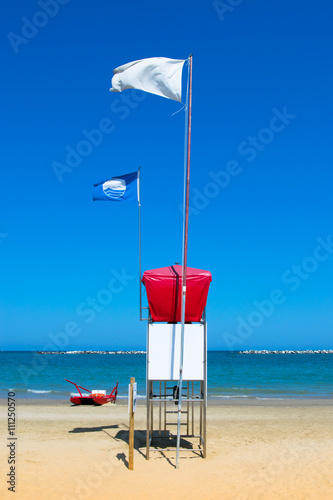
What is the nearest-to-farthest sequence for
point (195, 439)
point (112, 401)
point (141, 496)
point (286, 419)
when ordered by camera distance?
point (141, 496) < point (195, 439) < point (286, 419) < point (112, 401)

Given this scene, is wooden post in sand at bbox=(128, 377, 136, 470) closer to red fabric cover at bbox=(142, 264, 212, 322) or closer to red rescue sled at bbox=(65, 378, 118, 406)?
red fabric cover at bbox=(142, 264, 212, 322)

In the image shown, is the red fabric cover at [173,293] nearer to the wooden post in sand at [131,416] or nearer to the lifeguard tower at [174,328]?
the lifeguard tower at [174,328]

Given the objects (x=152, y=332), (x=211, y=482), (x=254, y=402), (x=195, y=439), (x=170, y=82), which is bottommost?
(x=254, y=402)

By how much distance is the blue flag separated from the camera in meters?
11.3

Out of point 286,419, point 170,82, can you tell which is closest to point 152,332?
point 170,82

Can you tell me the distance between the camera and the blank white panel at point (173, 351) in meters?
9.66

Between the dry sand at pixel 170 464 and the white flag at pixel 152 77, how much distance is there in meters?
7.27

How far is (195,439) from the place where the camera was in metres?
12.1

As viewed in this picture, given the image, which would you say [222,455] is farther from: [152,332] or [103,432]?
[103,432]

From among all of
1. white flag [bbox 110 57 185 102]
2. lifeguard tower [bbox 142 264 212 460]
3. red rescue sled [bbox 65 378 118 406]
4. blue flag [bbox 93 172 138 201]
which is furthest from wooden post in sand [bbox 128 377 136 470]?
red rescue sled [bbox 65 378 118 406]

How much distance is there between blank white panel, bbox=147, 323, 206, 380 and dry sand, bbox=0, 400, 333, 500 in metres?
1.82

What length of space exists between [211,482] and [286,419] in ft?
32.2

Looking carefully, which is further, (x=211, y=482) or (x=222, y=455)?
(x=222, y=455)

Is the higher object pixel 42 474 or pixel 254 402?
pixel 42 474
